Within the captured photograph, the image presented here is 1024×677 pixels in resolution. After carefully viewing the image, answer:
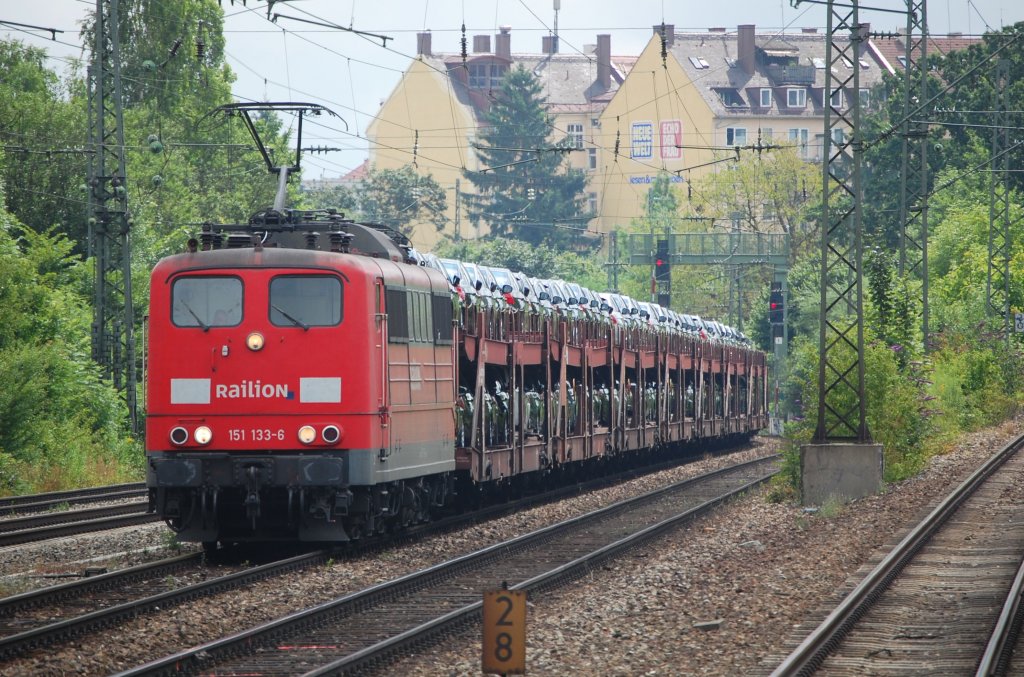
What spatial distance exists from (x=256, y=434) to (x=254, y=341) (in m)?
0.97

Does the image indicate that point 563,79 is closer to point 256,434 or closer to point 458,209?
point 458,209

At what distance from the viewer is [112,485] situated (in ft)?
98.4

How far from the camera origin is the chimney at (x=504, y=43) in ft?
371

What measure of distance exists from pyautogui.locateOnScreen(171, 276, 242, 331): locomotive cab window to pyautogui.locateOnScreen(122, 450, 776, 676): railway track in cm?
348

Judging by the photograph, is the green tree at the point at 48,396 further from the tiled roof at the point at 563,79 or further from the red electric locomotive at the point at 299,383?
the tiled roof at the point at 563,79

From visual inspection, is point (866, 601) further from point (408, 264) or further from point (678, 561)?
point (408, 264)

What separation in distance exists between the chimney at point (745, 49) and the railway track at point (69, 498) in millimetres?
83249

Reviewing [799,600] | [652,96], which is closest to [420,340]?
[799,600]

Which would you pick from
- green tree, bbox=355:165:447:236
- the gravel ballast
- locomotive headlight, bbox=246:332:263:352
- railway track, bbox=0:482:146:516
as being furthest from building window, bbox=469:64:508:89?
locomotive headlight, bbox=246:332:263:352

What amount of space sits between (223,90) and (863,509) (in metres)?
46.3

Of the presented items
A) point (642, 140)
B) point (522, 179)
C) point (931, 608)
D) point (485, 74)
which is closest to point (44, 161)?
point (931, 608)

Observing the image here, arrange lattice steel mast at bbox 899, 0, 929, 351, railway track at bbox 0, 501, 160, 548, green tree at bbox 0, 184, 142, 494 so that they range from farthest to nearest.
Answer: lattice steel mast at bbox 899, 0, 929, 351 < green tree at bbox 0, 184, 142, 494 < railway track at bbox 0, 501, 160, 548

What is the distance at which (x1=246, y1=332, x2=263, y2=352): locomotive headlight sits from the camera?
16969mm

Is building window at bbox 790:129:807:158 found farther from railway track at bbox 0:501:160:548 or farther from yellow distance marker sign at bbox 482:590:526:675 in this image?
yellow distance marker sign at bbox 482:590:526:675
